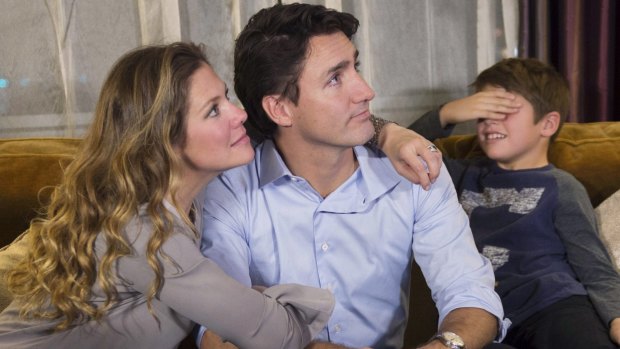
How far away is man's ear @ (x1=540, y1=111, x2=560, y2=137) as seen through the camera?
6.78ft

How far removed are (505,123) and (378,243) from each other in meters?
0.63

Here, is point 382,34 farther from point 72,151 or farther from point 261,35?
point 72,151

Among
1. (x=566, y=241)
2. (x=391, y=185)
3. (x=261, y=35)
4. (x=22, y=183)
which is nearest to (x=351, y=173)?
(x=391, y=185)

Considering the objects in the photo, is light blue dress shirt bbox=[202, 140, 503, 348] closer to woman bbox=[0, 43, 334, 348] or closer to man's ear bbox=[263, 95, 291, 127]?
man's ear bbox=[263, 95, 291, 127]

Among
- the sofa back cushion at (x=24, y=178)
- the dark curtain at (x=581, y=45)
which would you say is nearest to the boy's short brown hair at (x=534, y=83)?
the dark curtain at (x=581, y=45)

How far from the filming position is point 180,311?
129 cm

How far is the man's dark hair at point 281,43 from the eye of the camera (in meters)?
1.67

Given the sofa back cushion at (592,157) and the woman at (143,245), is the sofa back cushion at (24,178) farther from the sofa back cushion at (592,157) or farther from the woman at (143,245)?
the sofa back cushion at (592,157)

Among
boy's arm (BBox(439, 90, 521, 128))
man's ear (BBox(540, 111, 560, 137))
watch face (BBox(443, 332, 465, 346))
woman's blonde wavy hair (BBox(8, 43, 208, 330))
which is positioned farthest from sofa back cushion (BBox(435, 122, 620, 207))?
woman's blonde wavy hair (BBox(8, 43, 208, 330))

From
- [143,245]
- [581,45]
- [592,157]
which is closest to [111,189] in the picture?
[143,245]

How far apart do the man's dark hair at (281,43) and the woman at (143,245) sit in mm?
255

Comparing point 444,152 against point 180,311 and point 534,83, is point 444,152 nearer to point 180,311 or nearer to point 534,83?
point 534,83

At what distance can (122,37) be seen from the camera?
91.4 inches

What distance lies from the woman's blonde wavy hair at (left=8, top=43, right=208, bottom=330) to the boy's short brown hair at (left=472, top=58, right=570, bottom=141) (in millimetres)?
999
